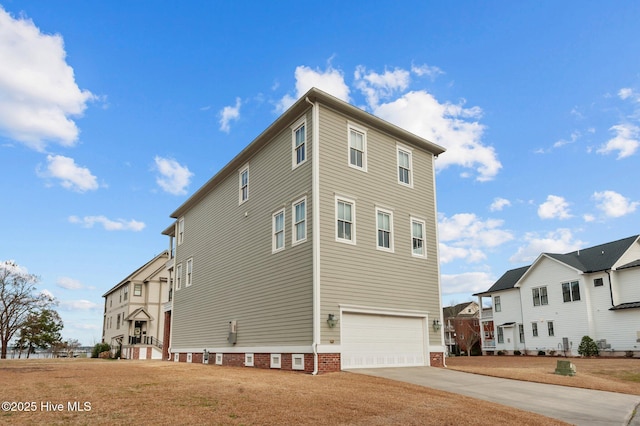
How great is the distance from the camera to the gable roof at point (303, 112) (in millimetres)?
16906

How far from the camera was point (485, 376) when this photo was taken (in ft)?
48.7

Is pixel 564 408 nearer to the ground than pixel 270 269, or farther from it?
nearer to the ground

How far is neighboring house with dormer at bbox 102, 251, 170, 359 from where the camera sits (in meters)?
41.4

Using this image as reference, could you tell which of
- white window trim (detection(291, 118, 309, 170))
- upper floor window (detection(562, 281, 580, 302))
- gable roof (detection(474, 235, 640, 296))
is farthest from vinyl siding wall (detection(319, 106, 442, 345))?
upper floor window (detection(562, 281, 580, 302))

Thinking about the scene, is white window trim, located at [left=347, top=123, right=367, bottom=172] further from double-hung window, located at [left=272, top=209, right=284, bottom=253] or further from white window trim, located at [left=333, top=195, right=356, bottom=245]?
double-hung window, located at [left=272, top=209, right=284, bottom=253]

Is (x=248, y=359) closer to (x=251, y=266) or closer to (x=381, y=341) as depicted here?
(x=251, y=266)

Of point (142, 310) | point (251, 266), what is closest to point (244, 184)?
point (251, 266)

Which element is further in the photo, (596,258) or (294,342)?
(596,258)

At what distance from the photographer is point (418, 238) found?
A: 771 inches

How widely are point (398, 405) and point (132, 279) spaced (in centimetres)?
4104

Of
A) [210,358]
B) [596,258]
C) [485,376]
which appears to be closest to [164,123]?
[210,358]

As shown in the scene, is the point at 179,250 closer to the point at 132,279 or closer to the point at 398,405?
the point at 132,279

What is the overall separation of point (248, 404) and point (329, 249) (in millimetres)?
7992

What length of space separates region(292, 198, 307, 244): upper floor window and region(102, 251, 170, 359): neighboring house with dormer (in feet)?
89.8
